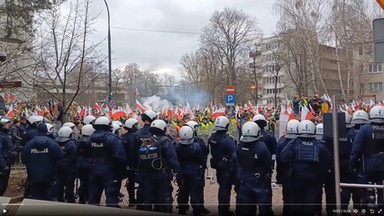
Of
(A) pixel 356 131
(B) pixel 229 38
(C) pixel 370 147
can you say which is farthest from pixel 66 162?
(B) pixel 229 38

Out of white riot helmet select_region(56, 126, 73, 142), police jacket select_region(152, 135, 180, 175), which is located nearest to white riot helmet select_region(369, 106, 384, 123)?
police jacket select_region(152, 135, 180, 175)

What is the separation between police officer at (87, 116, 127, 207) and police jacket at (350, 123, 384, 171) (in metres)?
3.92

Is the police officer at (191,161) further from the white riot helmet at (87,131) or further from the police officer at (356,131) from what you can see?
the police officer at (356,131)

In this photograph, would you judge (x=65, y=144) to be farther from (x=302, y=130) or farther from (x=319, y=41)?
(x=319, y=41)

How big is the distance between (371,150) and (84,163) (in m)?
5.15

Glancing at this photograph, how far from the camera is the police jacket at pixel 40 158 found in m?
8.51

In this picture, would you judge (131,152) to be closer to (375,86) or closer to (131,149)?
(131,149)

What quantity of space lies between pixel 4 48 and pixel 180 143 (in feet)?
29.5

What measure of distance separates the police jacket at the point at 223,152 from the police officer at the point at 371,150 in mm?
2165

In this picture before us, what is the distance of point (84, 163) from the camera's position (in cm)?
902

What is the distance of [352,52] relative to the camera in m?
45.0

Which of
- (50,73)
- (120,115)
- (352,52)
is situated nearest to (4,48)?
(50,73)

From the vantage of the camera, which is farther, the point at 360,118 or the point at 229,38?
the point at 229,38

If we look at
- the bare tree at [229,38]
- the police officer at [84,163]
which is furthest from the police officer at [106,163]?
the bare tree at [229,38]
